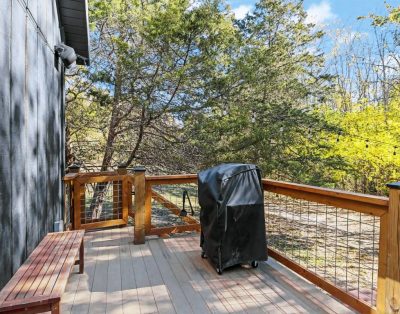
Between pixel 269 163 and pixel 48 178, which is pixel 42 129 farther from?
pixel 269 163

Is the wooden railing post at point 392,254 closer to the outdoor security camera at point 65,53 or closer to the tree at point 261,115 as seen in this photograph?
the outdoor security camera at point 65,53

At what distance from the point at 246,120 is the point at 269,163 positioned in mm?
1243

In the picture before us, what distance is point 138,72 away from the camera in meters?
7.66

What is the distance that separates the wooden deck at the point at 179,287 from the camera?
2.66m

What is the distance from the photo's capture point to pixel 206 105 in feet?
25.6

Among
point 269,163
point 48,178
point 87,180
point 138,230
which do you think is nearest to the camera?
point 48,178

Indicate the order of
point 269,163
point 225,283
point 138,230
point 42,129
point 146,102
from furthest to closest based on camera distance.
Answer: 1. point 269,163
2. point 146,102
3. point 138,230
4. point 42,129
5. point 225,283

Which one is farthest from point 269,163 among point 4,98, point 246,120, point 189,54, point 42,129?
point 4,98

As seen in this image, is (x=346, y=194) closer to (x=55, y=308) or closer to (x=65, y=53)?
(x=55, y=308)

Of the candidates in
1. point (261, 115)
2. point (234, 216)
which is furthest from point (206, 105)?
point (234, 216)

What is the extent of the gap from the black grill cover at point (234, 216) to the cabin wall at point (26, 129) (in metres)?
1.70

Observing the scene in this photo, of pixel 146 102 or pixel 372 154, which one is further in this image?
pixel 372 154

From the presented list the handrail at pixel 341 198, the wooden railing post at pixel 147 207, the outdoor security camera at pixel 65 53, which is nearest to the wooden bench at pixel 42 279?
the wooden railing post at pixel 147 207

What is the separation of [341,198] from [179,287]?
65.5 inches
